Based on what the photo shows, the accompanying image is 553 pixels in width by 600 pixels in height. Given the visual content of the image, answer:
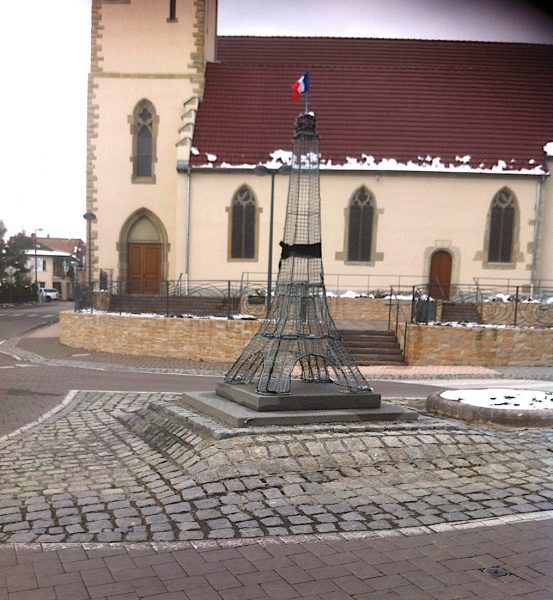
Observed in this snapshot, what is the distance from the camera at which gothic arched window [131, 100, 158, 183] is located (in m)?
28.7

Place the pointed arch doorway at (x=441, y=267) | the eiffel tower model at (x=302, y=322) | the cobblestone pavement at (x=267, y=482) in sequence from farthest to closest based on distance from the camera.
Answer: the pointed arch doorway at (x=441, y=267), the eiffel tower model at (x=302, y=322), the cobblestone pavement at (x=267, y=482)

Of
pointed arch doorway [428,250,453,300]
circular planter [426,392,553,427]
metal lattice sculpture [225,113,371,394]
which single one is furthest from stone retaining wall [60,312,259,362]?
pointed arch doorway [428,250,453,300]

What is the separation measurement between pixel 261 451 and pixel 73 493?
1.93 meters

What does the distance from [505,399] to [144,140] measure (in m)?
24.1

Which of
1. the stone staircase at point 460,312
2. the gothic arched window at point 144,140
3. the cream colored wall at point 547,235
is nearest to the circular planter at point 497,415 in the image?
the stone staircase at point 460,312

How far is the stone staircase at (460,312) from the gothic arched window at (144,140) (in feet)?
49.9

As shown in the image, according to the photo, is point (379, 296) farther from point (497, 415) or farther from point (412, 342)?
point (497, 415)

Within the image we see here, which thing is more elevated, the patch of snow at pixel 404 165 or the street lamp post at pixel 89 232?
the patch of snow at pixel 404 165

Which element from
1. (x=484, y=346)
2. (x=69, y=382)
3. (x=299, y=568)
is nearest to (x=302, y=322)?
(x=299, y=568)

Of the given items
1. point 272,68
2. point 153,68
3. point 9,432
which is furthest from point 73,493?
point 272,68

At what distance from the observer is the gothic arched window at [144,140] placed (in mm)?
28656

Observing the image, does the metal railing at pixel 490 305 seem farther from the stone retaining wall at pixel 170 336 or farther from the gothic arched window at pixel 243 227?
the gothic arched window at pixel 243 227

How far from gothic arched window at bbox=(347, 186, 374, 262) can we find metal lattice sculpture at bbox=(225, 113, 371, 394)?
18.9m

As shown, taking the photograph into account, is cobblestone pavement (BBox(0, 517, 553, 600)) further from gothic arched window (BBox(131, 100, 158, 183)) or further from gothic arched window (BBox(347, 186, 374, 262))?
gothic arched window (BBox(131, 100, 158, 183))
